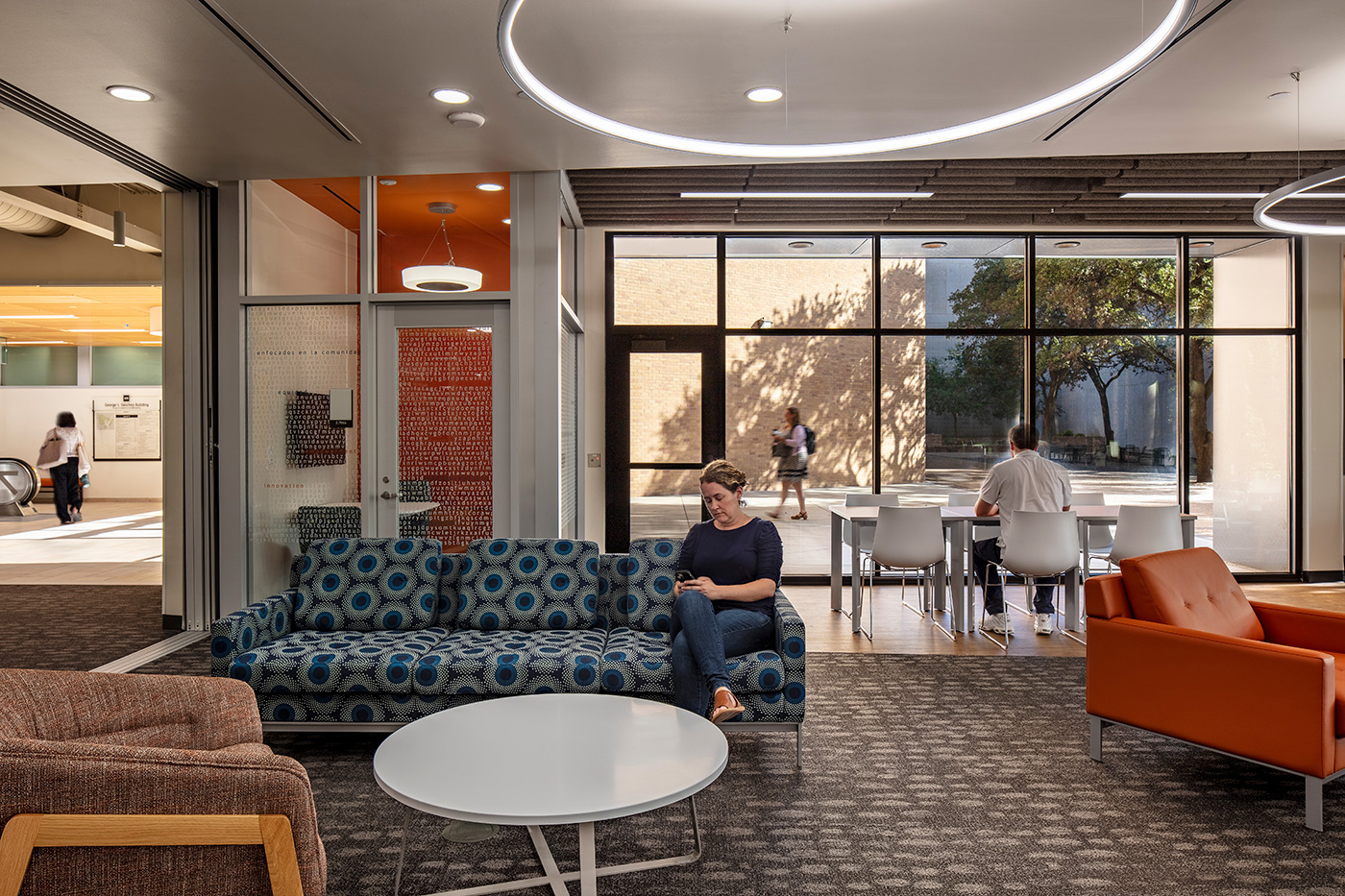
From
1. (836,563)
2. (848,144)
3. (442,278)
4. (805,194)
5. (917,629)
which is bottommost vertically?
(917,629)

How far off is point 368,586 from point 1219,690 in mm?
3765

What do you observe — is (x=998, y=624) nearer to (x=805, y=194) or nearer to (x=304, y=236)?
(x=805, y=194)

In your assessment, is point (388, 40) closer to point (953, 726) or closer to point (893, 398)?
point (953, 726)

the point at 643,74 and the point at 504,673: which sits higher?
the point at 643,74

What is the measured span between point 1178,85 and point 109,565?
10196 millimetres

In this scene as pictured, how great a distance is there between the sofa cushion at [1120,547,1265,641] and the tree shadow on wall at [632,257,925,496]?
13.7 ft

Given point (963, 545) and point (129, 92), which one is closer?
point (129, 92)

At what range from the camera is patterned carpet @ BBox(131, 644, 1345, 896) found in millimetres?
2551

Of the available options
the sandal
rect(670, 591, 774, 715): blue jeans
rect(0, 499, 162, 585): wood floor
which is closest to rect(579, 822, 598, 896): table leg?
the sandal

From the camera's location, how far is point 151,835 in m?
1.63

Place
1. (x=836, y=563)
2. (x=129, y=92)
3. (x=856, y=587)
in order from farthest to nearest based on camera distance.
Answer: (x=836, y=563) < (x=856, y=587) < (x=129, y=92)

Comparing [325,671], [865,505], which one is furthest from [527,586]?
[865,505]

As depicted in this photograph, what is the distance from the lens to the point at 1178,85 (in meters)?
4.20

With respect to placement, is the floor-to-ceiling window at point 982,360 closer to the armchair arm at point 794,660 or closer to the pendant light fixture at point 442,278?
the pendant light fixture at point 442,278
